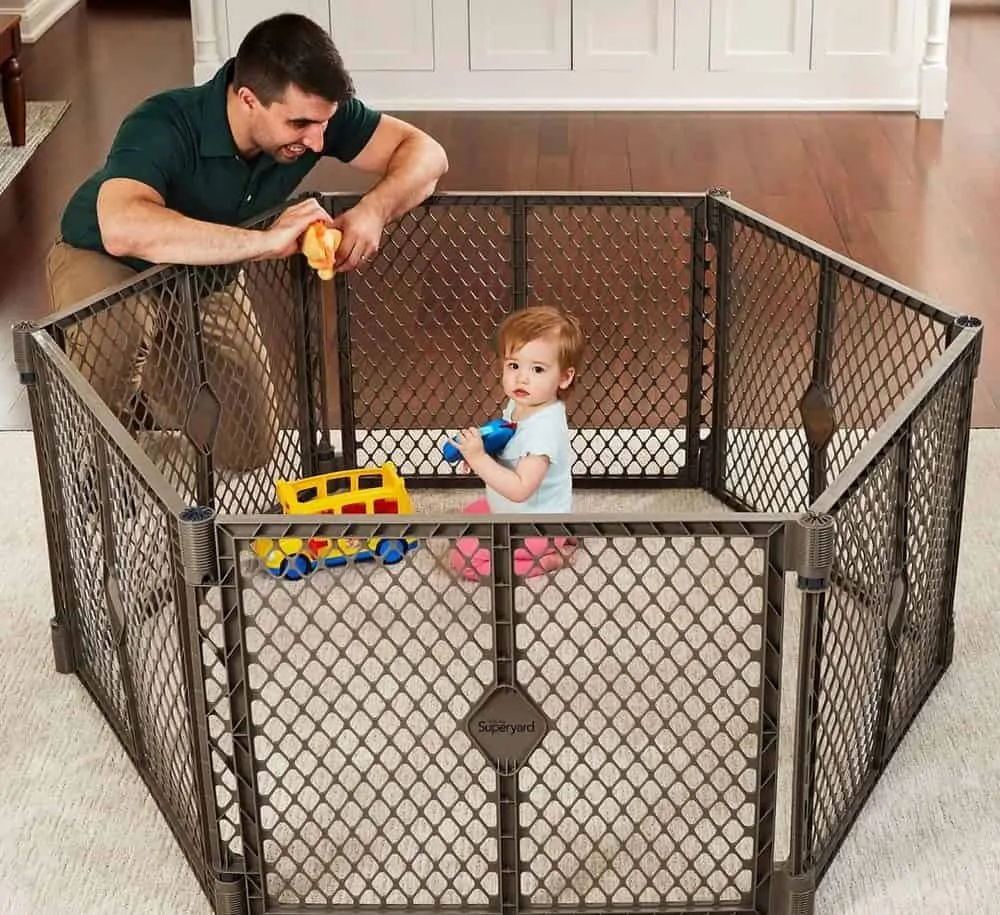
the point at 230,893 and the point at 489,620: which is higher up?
the point at 489,620

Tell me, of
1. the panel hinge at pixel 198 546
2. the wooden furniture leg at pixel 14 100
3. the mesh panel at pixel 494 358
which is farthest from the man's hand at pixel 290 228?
the wooden furniture leg at pixel 14 100

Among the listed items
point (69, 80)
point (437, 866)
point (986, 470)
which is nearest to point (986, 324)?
point (986, 470)

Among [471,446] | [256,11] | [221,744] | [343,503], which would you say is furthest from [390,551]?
[256,11]

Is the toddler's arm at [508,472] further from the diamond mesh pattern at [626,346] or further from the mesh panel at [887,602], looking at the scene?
the mesh panel at [887,602]

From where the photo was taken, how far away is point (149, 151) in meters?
2.93

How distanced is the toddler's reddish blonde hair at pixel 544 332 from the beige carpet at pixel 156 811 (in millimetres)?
747

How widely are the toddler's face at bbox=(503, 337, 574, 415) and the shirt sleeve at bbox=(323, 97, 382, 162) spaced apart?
64 centimetres

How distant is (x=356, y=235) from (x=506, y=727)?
48.4 inches

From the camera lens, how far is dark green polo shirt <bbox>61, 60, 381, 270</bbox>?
294 centimetres

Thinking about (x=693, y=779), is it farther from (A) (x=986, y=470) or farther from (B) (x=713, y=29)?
(B) (x=713, y=29)

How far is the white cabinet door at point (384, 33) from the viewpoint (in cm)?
575

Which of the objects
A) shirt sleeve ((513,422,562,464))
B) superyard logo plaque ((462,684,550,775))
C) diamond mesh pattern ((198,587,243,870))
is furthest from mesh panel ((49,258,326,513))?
superyard logo plaque ((462,684,550,775))

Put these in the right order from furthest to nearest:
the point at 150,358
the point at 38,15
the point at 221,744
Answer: the point at 38,15
the point at 150,358
the point at 221,744

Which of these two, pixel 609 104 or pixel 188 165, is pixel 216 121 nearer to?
pixel 188 165
